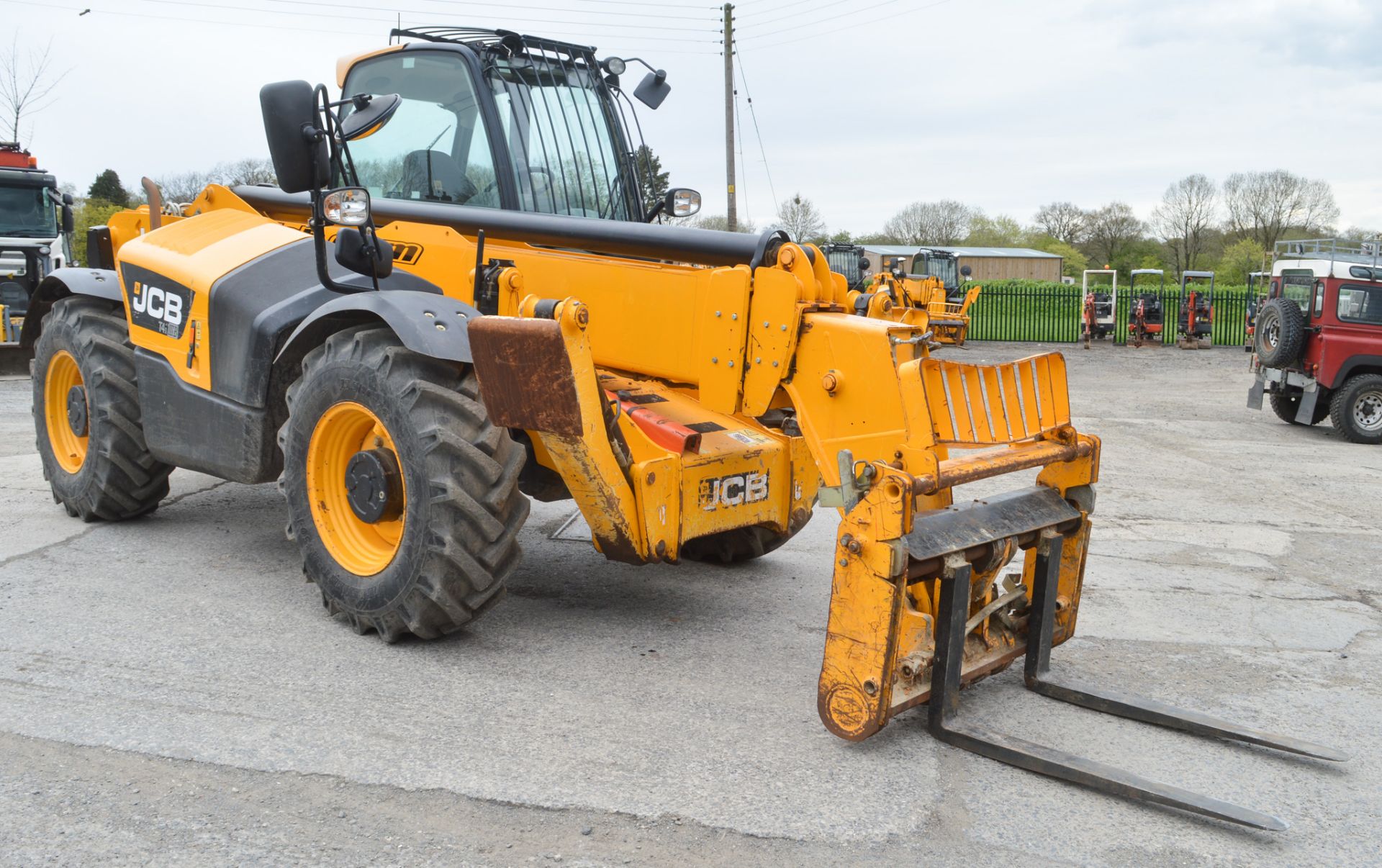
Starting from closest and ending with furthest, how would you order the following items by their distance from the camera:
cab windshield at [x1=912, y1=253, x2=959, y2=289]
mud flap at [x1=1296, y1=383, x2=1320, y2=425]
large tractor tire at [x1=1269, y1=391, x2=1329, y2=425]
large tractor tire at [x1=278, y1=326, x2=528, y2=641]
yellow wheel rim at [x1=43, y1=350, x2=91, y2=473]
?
large tractor tire at [x1=278, y1=326, x2=528, y2=641], yellow wheel rim at [x1=43, y1=350, x2=91, y2=473], mud flap at [x1=1296, y1=383, x2=1320, y2=425], large tractor tire at [x1=1269, y1=391, x2=1329, y2=425], cab windshield at [x1=912, y1=253, x2=959, y2=289]

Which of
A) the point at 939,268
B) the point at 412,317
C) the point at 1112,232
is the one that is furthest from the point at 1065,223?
the point at 412,317

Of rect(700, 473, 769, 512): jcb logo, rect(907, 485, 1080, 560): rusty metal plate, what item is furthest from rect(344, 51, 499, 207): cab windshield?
rect(907, 485, 1080, 560): rusty metal plate

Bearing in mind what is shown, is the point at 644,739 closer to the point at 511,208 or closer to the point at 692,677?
the point at 692,677

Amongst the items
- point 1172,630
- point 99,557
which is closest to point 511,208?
point 99,557

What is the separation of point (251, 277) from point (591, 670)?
267cm

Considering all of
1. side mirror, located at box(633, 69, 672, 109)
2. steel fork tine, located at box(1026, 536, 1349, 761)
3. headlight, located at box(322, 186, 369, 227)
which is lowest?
steel fork tine, located at box(1026, 536, 1349, 761)

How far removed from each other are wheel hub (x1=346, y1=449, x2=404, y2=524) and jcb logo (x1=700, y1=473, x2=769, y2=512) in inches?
50.9

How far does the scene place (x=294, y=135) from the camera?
4590 mm

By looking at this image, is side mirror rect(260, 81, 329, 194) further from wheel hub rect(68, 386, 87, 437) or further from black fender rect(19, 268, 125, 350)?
wheel hub rect(68, 386, 87, 437)

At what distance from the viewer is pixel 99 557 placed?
6.09m

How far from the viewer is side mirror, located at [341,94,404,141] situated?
4.42 meters

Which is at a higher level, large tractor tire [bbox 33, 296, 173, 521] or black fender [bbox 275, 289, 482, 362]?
black fender [bbox 275, 289, 482, 362]

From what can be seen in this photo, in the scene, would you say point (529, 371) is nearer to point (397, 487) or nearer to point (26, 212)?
point (397, 487)

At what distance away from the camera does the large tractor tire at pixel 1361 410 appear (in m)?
13.2
